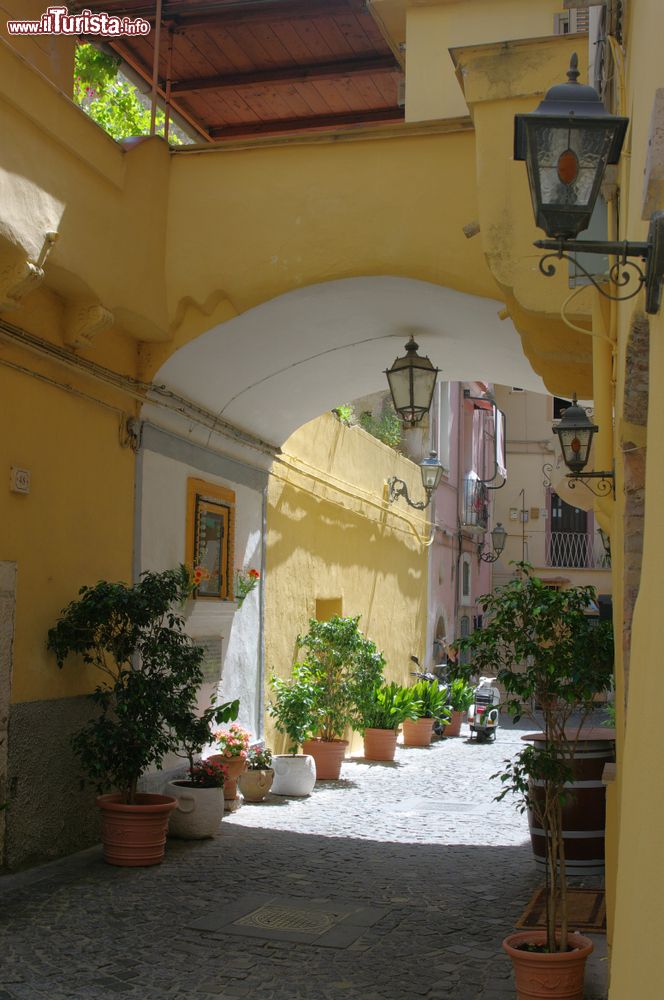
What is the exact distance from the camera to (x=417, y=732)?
49.8ft

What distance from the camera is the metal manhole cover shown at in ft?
19.0

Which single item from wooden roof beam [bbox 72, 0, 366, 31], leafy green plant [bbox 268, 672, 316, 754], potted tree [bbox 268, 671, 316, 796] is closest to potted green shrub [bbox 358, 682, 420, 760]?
potted tree [bbox 268, 671, 316, 796]

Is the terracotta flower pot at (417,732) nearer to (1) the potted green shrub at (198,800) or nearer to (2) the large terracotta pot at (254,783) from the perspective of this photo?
(2) the large terracotta pot at (254,783)

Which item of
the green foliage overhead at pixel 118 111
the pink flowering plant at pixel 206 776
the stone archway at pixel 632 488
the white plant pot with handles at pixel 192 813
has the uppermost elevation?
the green foliage overhead at pixel 118 111

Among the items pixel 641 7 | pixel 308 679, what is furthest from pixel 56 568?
pixel 641 7

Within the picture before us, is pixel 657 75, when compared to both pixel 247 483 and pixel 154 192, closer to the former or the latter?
pixel 154 192

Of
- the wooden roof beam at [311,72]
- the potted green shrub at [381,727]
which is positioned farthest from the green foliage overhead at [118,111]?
the potted green shrub at [381,727]

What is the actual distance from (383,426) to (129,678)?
10.8 meters

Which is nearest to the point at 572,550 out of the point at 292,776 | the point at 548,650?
the point at 292,776

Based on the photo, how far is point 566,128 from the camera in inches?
120

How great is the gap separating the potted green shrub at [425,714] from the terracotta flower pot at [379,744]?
1425 millimetres

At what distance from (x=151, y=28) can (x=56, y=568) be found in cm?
560

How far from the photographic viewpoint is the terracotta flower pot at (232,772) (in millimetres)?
9088

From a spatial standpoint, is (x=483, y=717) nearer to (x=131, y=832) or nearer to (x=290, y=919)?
(x=131, y=832)
